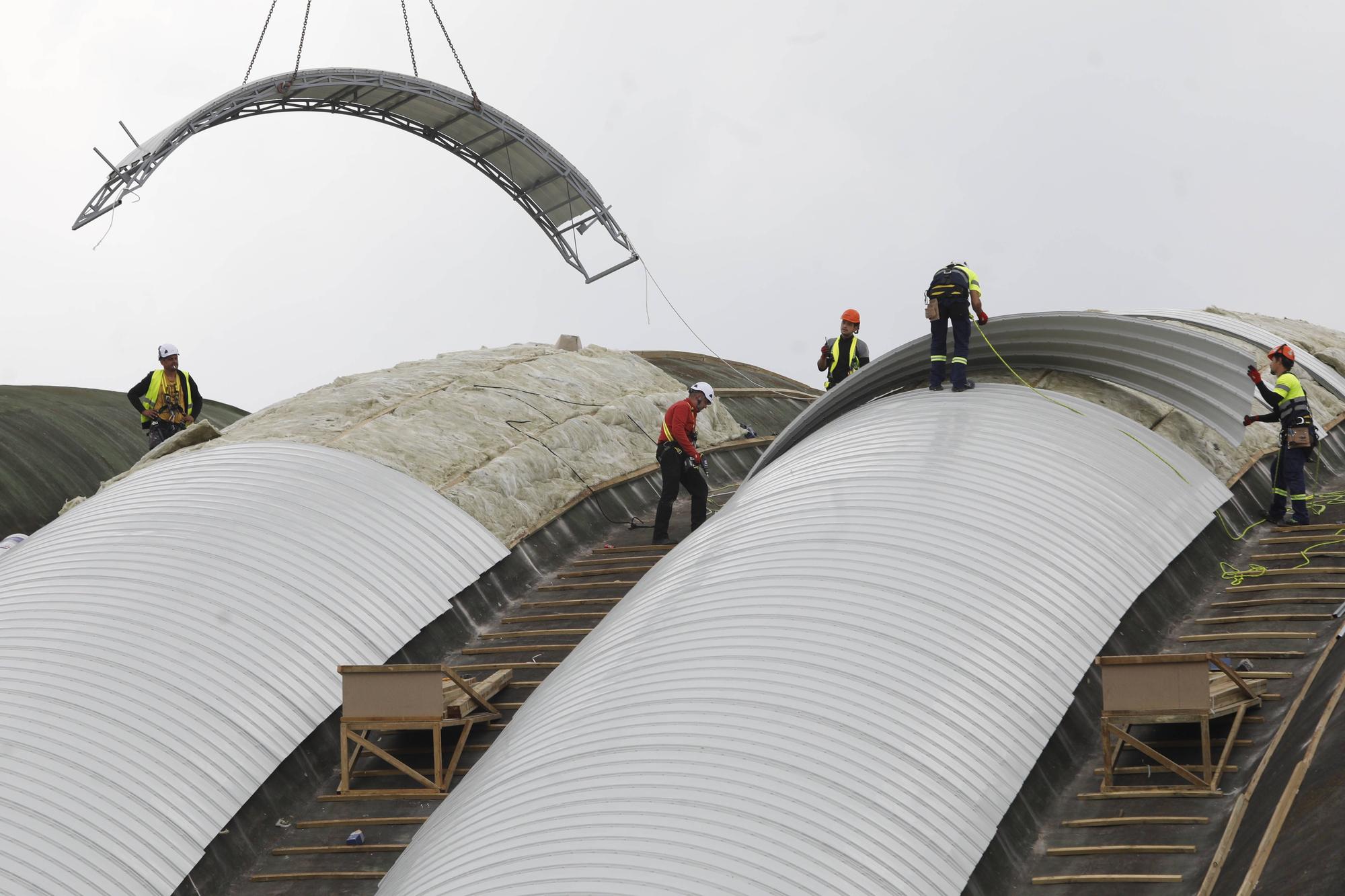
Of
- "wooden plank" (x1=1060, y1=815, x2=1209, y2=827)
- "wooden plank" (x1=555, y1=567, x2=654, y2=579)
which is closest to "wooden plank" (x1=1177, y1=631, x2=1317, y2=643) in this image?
"wooden plank" (x1=1060, y1=815, x2=1209, y2=827)

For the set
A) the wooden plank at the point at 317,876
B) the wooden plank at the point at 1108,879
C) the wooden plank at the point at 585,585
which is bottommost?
the wooden plank at the point at 317,876

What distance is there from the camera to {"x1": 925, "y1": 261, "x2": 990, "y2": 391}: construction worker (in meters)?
17.5

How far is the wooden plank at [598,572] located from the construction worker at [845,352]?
4498 millimetres

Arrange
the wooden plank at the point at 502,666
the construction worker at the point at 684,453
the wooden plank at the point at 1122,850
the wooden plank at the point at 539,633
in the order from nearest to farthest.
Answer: the wooden plank at the point at 1122,850
the wooden plank at the point at 502,666
the wooden plank at the point at 539,633
the construction worker at the point at 684,453

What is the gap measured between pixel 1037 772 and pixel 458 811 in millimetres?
5160

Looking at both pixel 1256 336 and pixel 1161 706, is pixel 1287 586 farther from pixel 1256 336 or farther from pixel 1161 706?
pixel 1256 336

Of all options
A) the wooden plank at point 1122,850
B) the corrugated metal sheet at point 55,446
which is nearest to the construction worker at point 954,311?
the wooden plank at point 1122,850

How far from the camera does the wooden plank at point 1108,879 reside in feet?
34.1

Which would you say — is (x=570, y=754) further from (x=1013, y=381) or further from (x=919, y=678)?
(x=1013, y=381)

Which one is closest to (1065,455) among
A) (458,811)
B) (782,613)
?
(782,613)

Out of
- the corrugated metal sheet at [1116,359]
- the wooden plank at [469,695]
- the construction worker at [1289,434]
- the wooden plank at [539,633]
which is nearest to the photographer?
the wooden plank at [469,695]

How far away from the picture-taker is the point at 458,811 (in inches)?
488

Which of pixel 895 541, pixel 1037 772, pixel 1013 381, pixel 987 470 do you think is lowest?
pixel 1037 772

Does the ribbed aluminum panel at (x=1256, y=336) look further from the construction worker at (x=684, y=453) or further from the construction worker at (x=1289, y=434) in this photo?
the construction worker at (x=684, y=453)
